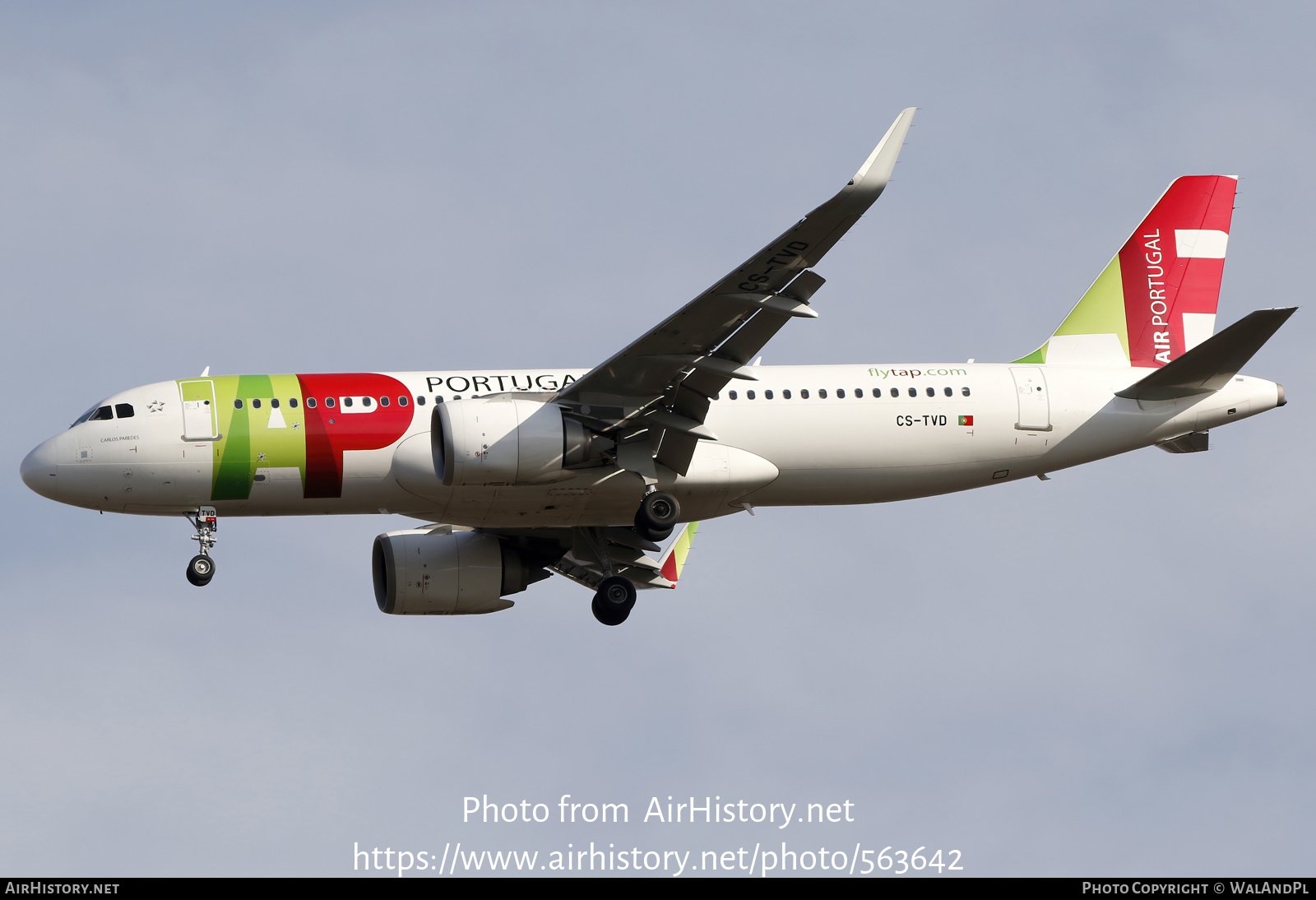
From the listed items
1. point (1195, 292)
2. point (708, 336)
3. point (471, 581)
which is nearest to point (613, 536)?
point (471, 581)

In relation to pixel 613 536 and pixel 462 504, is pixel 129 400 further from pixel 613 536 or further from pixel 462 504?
pixel 613 536

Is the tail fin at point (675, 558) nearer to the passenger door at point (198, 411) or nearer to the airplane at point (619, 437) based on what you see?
the airplane at point (619, 437)

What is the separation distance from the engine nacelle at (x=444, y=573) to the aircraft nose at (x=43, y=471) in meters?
7.31

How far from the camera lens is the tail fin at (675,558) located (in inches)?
1528

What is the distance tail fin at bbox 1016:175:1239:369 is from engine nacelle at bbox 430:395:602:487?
457 inches

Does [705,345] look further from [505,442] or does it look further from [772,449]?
[505,442]

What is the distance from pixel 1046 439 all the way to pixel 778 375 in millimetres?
5729

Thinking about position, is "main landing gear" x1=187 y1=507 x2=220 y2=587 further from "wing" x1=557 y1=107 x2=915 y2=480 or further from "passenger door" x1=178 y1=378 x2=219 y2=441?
"wing" x1=557 y1=107 x2=915 y2=480

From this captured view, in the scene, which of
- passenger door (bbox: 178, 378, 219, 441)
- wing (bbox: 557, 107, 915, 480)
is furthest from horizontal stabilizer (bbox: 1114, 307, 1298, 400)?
passenger door (bbox: 178, 378, 219, 441)

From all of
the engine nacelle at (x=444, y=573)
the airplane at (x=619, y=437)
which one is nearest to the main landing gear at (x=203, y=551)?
the airplane at (x=619, y=437)

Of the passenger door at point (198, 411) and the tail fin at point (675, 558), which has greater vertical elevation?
the passenger door at point (198, 411)

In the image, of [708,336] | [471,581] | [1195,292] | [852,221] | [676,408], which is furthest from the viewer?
[1195,292]

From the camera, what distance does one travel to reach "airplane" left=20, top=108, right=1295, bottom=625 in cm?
3055

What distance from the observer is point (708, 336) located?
29984mm
